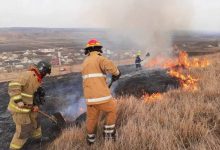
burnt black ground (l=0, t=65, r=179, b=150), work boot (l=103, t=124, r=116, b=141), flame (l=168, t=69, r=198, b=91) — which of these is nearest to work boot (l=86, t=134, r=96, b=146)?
work boot (l=103, t=124, r=116, b=141)

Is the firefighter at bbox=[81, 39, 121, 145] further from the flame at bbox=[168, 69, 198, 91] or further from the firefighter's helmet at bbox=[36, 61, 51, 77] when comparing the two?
the flame at bbox=[168, 69, 198, 91]

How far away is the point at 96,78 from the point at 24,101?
1790mm

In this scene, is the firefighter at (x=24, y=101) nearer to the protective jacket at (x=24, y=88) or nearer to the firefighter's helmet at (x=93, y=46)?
the protective jacket at (x=24, y=88)

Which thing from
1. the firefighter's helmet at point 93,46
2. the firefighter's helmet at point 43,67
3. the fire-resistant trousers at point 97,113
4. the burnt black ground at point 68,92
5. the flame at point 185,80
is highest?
the firefighter's helmet at point 93,46

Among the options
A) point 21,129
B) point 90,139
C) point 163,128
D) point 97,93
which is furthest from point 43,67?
point 163,128

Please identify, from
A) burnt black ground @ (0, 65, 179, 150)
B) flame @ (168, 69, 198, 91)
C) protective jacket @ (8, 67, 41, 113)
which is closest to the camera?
protective jacket @ (8, 67, 41, 113)

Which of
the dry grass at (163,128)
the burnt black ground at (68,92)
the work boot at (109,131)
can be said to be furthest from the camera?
the burnt black ground at (68,92)

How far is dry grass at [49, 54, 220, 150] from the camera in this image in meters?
4.71

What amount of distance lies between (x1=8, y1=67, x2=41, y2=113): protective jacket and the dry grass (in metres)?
1.05

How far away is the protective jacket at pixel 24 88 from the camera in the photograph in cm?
564

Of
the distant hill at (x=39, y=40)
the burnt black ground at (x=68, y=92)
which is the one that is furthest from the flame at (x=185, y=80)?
the distant hill at (x=39, y=40)

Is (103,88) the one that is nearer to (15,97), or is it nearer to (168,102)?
(15,97)

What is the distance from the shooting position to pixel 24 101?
605 centimetres

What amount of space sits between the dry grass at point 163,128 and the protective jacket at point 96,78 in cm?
71
